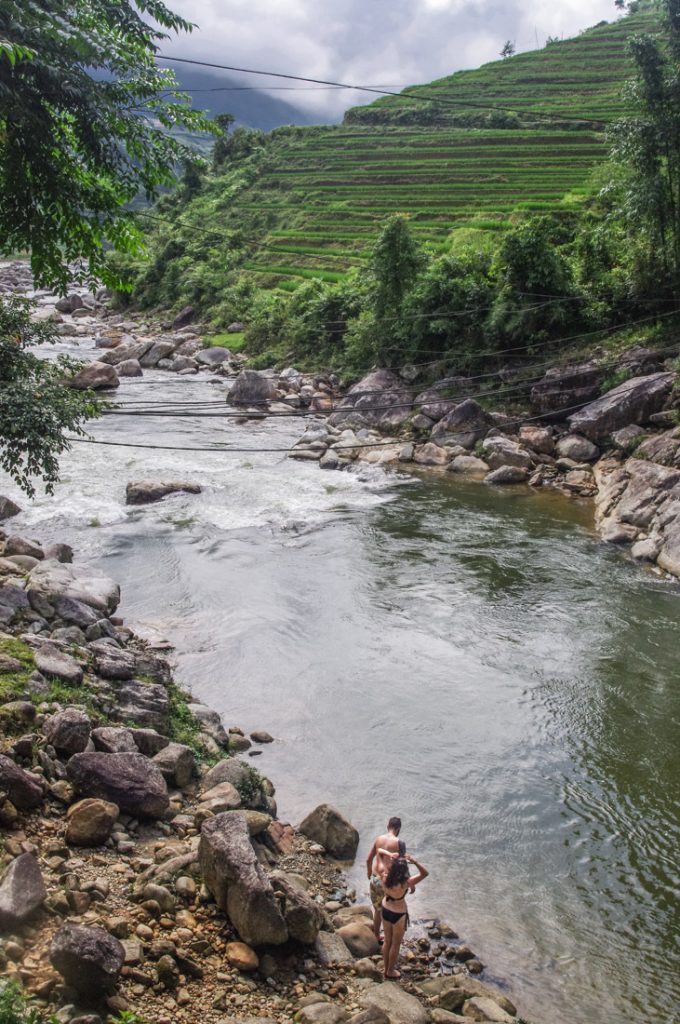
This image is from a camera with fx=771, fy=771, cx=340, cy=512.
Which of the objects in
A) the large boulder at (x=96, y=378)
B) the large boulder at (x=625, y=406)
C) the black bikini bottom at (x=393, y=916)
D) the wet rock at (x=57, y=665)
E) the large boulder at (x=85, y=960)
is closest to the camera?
the large boulder at (x=85, y=960)

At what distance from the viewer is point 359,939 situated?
282 inches

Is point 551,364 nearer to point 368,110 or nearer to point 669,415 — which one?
point 669,415

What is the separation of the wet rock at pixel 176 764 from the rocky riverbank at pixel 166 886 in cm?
2

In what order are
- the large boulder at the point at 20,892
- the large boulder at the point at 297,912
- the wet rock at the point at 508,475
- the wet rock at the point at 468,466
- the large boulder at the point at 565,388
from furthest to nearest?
the large boulder at the point at 565,388
the wet rock at the point at 468,466
the wet rock at the point at 508,475
the large boulder at the point at 297,912
the large boulder at the point at 20,892

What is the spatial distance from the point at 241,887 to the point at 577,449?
18.9 metres

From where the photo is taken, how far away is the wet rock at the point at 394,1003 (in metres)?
6.07

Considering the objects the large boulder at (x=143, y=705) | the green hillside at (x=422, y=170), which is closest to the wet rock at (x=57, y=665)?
the large boulder at (x=143, y=705)

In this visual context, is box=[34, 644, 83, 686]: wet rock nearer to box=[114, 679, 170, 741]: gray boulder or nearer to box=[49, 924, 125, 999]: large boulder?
box=[114, 679, 170, 741]: gray boulder

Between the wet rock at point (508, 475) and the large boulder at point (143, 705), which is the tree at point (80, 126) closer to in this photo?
the large boulder at point (143, 705)

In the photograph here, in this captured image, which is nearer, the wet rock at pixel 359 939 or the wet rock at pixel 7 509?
the wet rock at pixel 359 939

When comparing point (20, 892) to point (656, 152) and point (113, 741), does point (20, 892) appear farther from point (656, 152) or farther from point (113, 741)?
point (656, 152)

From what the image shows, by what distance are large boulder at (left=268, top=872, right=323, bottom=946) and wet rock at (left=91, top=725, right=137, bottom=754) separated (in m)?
2.54

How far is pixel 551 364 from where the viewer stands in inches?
1021

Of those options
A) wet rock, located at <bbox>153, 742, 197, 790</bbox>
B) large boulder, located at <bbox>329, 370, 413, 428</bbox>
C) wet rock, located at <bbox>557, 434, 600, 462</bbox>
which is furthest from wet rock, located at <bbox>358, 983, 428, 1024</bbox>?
large boulder, located at <bbox>329, 370, 413, 428</bbox>
